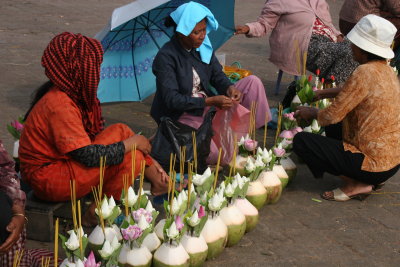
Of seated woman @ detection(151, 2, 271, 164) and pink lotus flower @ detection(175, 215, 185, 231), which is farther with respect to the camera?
seated woman @ detection(151, 2, 271, 164)

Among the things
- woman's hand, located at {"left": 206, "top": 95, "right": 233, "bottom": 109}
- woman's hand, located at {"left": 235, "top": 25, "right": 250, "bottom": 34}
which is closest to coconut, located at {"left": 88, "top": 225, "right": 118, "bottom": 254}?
woman's hand, located at {"left": 206, "top": 95, "right": 233, "bottom": 109}

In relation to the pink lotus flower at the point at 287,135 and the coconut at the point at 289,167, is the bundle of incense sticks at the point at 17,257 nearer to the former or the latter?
the coconut at the point at 289,167

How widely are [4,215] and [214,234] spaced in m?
1.10

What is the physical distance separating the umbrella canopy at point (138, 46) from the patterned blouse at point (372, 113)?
1.66 meters

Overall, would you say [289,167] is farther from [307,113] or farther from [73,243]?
[73,243]

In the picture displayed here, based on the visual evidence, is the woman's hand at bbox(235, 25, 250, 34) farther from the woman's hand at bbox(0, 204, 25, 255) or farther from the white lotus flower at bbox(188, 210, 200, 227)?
the woman's hand at bbox(0, 204, 25, 255)

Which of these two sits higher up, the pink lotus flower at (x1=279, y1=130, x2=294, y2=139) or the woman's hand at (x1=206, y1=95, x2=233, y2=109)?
the woman's hand at (x1=206, y1=95, x2=233, y2=109)

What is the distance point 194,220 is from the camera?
3.17m

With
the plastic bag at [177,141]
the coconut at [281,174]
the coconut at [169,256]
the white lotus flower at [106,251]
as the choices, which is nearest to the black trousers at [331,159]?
the coconut at [281,174]

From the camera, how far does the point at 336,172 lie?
4.32 metres

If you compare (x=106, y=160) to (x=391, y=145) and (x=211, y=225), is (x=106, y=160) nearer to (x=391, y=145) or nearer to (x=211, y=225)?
(x=211, y=225)

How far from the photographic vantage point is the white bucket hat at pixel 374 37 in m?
4.05

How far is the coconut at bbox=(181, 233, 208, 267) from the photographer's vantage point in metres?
3.24

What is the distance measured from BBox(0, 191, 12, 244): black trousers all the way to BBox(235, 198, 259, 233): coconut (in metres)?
1.34
